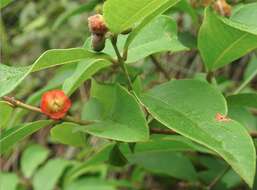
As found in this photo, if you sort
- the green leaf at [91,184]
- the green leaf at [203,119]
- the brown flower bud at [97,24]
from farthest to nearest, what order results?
the green leaf at [91,184] < the brown flower bud at [97,24] < the green leaf at [203,119]

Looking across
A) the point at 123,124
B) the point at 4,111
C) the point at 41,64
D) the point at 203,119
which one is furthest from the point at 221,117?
the point at 4,111

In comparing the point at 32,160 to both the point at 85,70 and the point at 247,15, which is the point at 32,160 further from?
the point at 247,15

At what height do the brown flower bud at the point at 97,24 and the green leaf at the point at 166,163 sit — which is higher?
the brown flower bud at the point at 97,24

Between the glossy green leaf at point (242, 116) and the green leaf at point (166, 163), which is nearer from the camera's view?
the glossy green leaf at point (242, 116)

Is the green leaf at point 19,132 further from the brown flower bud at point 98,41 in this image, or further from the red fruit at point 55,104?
the brown flower bud at point 98,41

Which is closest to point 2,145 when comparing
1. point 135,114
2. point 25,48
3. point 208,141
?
point 135,114

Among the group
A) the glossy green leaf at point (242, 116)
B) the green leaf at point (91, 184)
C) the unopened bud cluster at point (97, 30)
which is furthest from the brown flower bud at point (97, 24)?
the green leaf at point (91, 184)

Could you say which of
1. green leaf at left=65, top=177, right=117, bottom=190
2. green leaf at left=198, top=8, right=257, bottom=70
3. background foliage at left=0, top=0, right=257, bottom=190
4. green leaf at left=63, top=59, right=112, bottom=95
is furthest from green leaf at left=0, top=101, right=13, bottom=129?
green leaf at left=65, top=177, right=117, bottom=190
